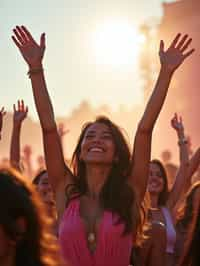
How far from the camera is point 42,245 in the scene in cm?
282

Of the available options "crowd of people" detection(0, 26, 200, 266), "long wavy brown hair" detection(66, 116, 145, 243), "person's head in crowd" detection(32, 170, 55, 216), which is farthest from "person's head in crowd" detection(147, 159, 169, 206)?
"long wavy brown hair" detection(66, 116, 145, 243)

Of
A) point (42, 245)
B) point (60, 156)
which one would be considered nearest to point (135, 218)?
point (60, 156)

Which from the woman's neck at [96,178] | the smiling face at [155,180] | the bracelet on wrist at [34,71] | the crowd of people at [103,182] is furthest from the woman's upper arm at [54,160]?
the smiling face at [155,180]

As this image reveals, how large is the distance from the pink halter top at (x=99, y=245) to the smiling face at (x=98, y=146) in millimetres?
437

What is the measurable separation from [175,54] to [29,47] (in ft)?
2.92

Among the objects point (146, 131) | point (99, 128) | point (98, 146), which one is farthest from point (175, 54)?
point (98, 146)

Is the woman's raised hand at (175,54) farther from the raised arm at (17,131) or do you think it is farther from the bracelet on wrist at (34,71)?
the raised arm at (17,131)

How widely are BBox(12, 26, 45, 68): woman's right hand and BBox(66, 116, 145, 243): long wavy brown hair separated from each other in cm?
49

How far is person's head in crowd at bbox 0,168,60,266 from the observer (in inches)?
107

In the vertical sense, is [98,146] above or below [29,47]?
below

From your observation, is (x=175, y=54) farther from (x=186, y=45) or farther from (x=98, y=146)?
(x=98, y=146)

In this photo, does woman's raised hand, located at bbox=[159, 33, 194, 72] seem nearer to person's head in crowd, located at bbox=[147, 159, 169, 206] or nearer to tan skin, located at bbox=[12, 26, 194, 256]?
tan skin, located at bbox=[12, 26, 194, 256]

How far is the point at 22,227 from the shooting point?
2.76 metres

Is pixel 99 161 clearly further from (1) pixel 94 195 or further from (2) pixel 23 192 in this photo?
(2) pixel 23 192
